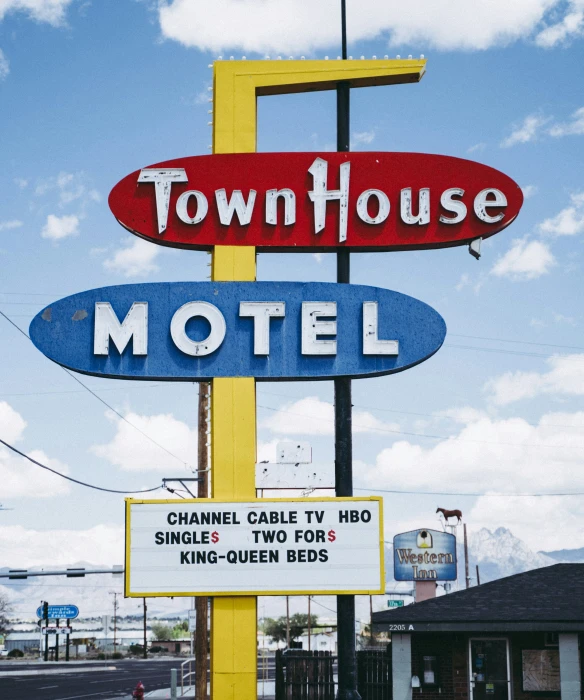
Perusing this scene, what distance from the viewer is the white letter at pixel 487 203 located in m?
15.4

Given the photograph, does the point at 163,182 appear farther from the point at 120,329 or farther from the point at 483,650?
the point at 483,650

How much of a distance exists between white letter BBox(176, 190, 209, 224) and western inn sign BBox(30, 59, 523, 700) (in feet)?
0.06

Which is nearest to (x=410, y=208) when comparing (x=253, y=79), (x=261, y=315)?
(x=261, y=315)

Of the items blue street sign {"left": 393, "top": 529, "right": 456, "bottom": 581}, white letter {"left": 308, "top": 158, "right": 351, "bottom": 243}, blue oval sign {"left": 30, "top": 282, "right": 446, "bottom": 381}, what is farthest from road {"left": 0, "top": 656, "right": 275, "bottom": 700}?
white letter {"left": 308, "top": 158, "right": 351, "bottom": 243}

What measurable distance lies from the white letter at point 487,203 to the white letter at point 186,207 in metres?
4.18

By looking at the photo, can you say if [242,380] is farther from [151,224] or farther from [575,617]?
[575,617]

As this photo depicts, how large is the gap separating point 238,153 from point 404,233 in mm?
2832

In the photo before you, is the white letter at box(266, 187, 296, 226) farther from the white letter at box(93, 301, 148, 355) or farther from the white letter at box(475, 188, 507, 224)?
the white letter at box(475, 188, 507, 224)

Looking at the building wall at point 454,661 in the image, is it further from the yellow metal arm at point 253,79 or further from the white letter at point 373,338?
the yellow metal arm at point 253,79

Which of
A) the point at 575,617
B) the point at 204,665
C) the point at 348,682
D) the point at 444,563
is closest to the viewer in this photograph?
the point at 348,682

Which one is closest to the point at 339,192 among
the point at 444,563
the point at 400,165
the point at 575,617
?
the point at 400,165

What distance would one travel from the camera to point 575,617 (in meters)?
22.1

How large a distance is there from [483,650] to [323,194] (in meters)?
12.8

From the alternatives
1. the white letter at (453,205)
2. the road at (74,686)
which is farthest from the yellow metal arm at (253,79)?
the road at (74,686)
